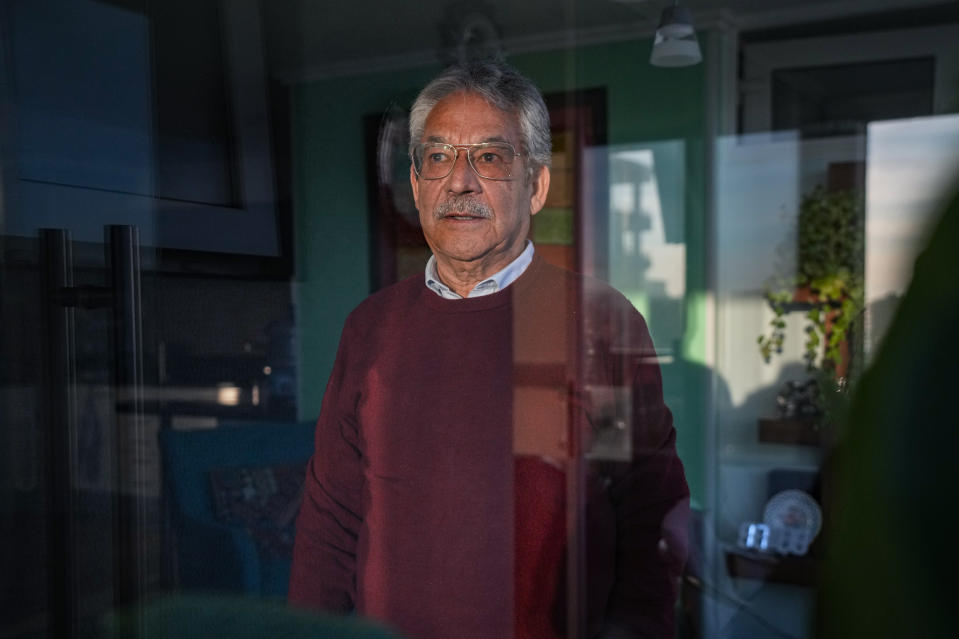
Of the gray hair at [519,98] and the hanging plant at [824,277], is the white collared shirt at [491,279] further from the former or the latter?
the hanging plant at [824,277]

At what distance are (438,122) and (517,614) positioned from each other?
608 millimetres

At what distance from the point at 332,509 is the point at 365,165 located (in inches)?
18.2

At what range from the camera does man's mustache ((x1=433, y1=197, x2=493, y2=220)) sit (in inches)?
42.0

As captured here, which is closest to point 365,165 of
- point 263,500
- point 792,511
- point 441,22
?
point 441,22

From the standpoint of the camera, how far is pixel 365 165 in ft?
3.77

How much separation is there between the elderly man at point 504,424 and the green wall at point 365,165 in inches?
1.2

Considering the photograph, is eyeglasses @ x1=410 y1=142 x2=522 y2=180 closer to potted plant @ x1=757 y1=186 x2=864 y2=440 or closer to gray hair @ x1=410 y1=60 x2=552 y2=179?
gray hair @ x1=410 y1=60 x2=552 y2=179

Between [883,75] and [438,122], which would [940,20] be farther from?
[438,122]

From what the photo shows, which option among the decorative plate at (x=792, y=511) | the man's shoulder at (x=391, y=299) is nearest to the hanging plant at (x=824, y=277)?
the decorative plate at (x=792, y=511)

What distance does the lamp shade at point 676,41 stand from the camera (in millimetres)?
998

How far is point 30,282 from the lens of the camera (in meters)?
1.32

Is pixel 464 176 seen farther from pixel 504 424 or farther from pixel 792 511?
pixel 792 511

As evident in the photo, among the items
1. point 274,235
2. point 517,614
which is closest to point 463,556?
point 517,614

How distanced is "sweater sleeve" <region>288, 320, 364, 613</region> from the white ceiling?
37cm
